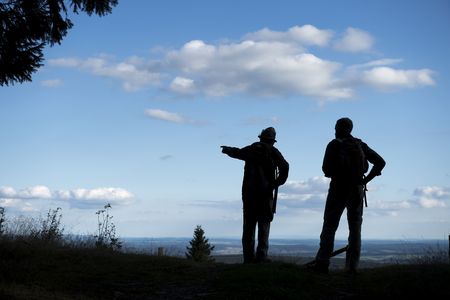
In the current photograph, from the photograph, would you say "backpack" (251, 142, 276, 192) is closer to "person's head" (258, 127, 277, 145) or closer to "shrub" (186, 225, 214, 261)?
"person's head" (258, 127, 277, 145)

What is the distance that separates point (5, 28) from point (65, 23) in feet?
4.09

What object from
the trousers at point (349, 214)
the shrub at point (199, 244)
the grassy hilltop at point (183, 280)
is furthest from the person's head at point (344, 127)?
the shrub at point (199, 244)

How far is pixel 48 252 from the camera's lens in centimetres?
1013

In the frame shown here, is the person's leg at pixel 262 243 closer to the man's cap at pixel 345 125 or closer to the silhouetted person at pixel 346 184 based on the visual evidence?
the silhouetted person at pixel 346 184

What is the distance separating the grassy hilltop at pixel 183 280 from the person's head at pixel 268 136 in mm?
2530

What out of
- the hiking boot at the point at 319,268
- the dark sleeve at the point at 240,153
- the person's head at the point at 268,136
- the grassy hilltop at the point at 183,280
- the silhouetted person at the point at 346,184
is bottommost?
the grassy hilltop at the point at 183,280

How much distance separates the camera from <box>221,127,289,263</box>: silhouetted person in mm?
10375

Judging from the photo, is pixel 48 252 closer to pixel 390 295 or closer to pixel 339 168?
pixel 339 168

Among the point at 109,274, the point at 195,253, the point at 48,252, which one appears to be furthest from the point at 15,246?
the point at 195,253

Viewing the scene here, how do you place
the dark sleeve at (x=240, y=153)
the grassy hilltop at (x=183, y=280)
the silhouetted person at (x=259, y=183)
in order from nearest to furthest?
the grassy hilltop at (x=183, y=280), the silhouetted person at (x=259, y=183), the dark sleeve at (x=240, y=153)

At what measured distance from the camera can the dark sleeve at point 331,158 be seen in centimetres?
945

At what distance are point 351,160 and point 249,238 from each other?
257 cm

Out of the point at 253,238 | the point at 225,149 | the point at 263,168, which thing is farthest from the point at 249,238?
the point at 225,149

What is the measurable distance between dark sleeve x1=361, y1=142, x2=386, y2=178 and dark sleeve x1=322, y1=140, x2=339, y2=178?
0.54 m
